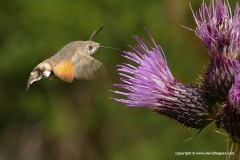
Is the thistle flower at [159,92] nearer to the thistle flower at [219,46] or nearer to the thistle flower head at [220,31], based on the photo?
the thistle flower at [219,46]

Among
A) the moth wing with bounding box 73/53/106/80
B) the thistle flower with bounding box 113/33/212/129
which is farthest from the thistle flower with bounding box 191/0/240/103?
the moth wing with bounding box 73/53/106/80

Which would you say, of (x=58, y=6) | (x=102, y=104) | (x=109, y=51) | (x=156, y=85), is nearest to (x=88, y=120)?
(x=102, y=104)

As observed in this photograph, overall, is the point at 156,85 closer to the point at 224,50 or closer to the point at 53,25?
the point at 224,50

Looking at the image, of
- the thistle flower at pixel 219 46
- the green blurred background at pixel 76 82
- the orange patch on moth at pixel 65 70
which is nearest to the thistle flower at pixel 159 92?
the thistle flower at pixel 219 46

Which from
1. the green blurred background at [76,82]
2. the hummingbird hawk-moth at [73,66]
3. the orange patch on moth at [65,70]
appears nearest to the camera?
the hummingbird hawk-moth at [73,66]

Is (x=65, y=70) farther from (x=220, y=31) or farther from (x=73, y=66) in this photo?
(x=220, y=31)

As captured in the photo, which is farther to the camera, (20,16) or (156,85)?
(20,16)

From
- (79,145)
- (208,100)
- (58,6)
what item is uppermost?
(58,6)

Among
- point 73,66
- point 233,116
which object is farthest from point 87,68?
point 233,116
